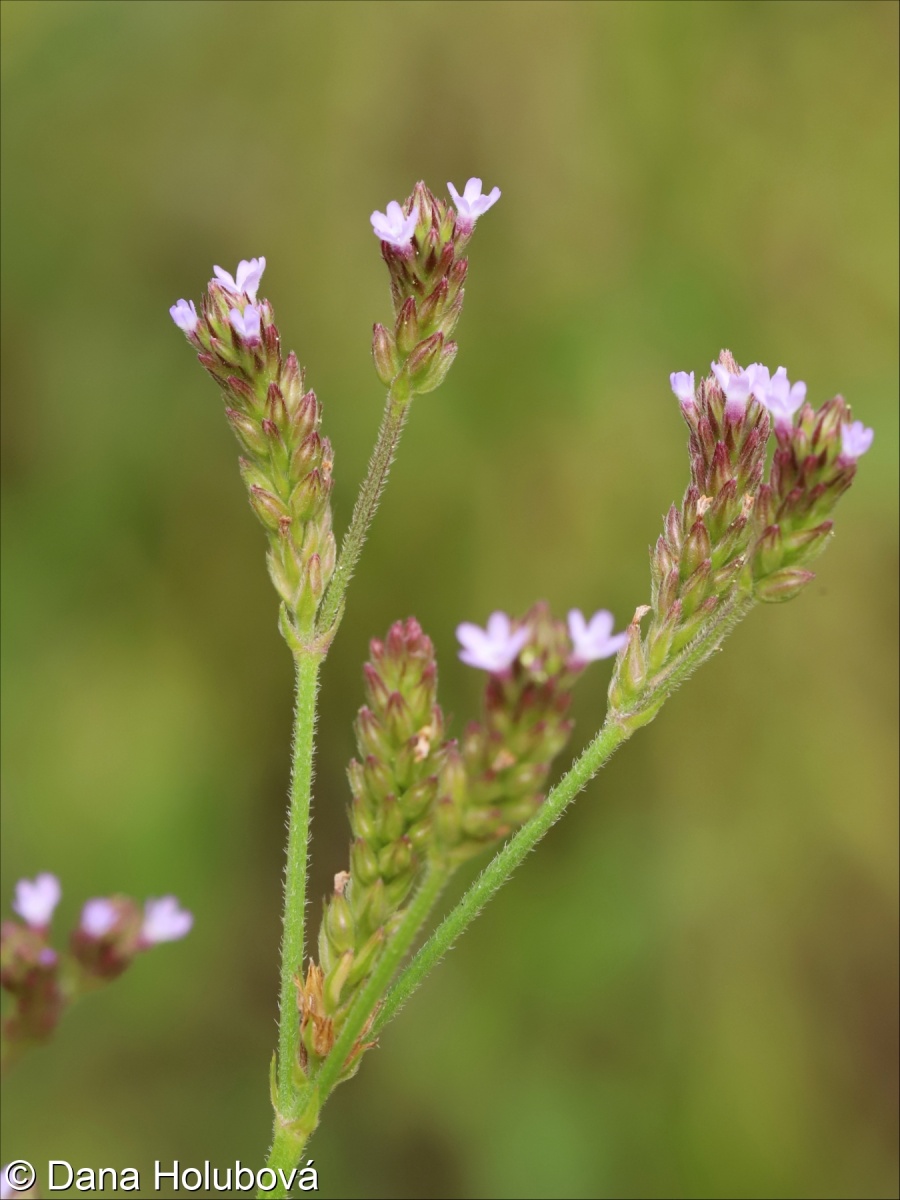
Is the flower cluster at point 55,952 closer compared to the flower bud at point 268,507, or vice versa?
the flower cluster at point 55,952

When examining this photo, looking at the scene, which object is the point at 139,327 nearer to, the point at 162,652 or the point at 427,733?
the point at 162,652

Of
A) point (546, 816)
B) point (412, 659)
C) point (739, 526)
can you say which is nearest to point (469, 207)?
Result: point (739, 526)

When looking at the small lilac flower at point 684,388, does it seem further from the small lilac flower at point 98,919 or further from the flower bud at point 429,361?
the small lilac flower at point 98,919

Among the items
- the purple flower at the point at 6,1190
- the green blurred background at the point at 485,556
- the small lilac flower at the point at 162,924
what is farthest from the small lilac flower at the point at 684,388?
the green blurred background at the point at 485,556

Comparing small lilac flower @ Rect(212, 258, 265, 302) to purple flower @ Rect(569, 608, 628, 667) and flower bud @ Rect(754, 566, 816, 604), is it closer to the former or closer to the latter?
purple flower @ Rect(569, 608, 628, 667)

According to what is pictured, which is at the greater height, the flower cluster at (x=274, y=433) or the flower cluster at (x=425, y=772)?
the flower cluster at (x=274, y=433)
